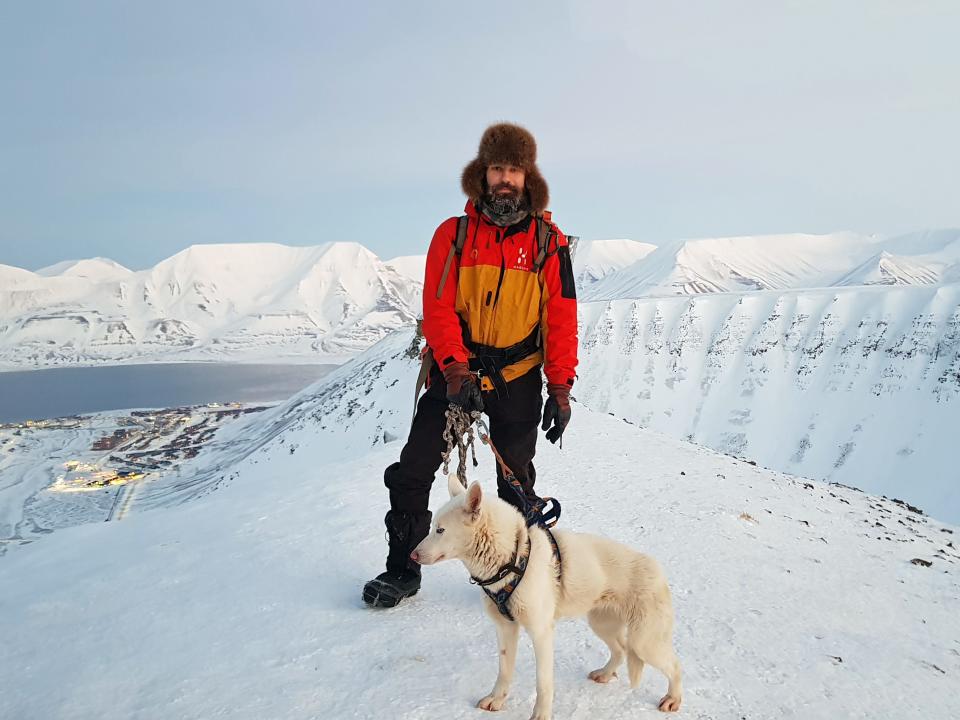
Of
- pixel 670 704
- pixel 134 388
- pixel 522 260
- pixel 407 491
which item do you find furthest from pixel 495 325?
pixel 134 388

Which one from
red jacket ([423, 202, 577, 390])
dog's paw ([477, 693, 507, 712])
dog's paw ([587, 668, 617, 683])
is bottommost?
dog's paw ([587, 668, 617, 683])

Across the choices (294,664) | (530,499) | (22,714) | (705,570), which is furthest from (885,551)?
(22,714)

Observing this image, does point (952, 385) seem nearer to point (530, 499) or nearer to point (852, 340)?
point (852, 340)

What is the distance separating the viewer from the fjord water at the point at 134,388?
108625mm

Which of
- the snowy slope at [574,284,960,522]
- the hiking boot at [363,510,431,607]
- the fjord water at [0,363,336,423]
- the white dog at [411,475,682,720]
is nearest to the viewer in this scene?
the white dog at [411,475,682,720]

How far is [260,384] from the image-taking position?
472ft

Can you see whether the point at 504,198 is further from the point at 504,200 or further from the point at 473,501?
the point at 473,501

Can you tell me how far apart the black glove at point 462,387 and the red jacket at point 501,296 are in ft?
0.27

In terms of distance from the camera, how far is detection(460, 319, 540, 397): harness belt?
416 centimetres

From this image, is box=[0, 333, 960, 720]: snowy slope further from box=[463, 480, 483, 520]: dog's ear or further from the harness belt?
the harness belt

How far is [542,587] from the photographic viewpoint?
2.92 m

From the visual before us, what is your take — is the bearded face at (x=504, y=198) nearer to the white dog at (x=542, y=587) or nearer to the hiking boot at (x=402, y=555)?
the white dog at (x=542, y=587)

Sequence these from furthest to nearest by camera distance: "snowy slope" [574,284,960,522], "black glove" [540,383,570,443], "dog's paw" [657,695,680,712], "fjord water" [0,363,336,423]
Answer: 1. "fjord water" [0,363,336,423]
2. "snowy slope" [574,284,960,522]
3. "black glove" [540,383,570,443]
4. "dog's paw" [657,695,680,712]

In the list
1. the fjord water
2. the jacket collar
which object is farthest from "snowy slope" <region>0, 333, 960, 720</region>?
the fjord water
